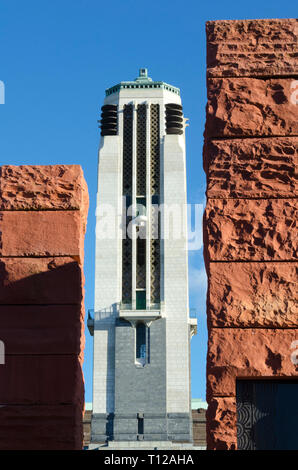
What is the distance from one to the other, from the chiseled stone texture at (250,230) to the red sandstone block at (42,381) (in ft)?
5.70

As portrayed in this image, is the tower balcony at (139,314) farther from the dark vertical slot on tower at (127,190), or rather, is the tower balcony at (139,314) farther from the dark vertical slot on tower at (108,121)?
the dark vertical slot on tower at (108,121)

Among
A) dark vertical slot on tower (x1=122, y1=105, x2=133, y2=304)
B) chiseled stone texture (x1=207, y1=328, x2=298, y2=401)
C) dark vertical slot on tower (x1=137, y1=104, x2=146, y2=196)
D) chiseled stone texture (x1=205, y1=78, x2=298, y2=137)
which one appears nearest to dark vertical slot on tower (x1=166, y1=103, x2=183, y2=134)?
dark vertical slot on tower (x1=137, y1=104, x2=146, y2=196)

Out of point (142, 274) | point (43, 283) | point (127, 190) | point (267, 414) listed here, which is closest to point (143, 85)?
point (127, 190)

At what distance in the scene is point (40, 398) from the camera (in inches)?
328

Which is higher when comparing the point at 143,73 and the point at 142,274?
the point at 143,73

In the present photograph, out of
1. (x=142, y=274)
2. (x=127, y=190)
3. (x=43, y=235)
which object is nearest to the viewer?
(x=43, y=235)

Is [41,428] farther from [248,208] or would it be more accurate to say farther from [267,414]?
[248,208]

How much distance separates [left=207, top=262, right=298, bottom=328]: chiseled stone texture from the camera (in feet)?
24.5

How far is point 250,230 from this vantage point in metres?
7.71

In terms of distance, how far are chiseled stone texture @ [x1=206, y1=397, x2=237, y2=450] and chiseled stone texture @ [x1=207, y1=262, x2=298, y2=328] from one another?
62 centimetres

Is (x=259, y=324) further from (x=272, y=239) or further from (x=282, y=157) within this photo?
(x=282, y=157)

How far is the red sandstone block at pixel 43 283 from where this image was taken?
28.4 feet

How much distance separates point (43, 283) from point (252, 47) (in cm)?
291

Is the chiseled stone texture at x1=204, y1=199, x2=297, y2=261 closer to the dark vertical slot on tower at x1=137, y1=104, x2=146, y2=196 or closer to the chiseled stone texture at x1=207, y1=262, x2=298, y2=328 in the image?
the chiseled stone texture at x1=207, y1=262, x2=298, y2=328
